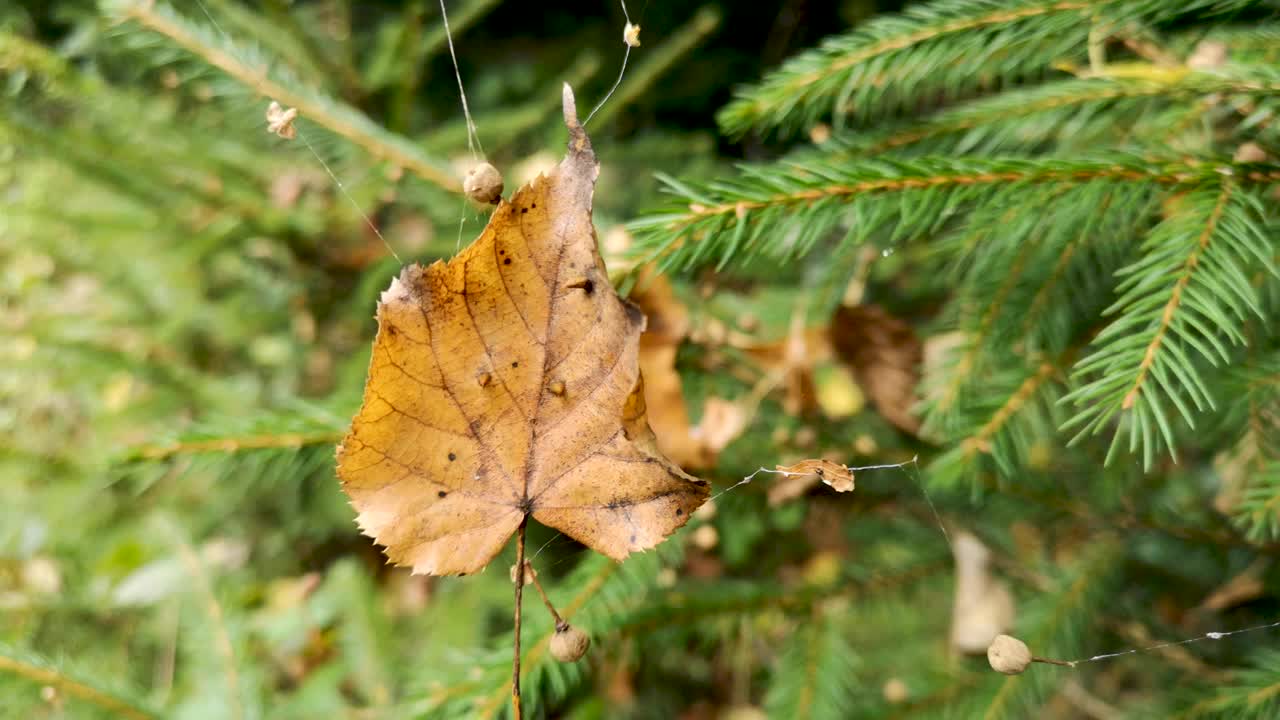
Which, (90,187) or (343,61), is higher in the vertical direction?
(343,61)

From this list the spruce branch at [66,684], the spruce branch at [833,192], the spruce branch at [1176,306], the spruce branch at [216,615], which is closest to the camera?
the spruce branch at [1176,306]

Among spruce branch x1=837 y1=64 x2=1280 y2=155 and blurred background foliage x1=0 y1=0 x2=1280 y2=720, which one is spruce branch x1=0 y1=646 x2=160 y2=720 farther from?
spruce branch x1=837 y1=64 x2=1280 y2=155

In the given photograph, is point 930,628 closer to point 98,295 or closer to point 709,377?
point 709,377

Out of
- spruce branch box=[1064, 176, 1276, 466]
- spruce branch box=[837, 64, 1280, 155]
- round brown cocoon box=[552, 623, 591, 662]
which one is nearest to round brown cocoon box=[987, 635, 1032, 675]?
spruce branch box=[1064, 176, 1276, 466]

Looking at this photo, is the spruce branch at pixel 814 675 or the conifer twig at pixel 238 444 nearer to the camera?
the conifer twig at pixel 238 444

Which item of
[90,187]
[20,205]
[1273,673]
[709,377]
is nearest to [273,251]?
[20,205]

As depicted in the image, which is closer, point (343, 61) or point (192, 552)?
point (192, 552)

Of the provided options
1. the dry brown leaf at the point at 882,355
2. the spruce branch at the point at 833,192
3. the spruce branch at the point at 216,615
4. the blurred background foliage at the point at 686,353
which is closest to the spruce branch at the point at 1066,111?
the blurred background foliage at the point at 686,353

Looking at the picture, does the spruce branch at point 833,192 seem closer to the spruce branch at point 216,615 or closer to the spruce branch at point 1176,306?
the spruce branch at point 1176,306
